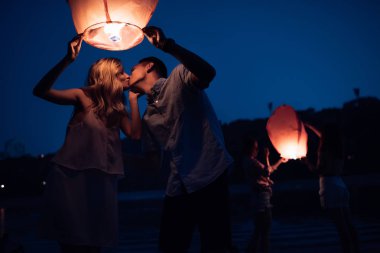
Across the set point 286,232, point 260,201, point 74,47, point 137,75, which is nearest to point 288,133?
point 260,201

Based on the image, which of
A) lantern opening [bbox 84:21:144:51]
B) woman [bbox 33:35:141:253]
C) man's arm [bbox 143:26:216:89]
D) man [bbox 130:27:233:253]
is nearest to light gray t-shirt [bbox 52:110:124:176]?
woman [bbox 33:35:141:253]

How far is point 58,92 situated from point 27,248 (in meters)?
7.07

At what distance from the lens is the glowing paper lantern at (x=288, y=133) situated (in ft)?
15.8

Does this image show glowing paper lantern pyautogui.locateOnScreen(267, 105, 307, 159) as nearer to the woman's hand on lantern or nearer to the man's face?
the man's face

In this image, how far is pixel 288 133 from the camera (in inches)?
191

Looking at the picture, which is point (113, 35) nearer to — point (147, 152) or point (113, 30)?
point (113, 30)

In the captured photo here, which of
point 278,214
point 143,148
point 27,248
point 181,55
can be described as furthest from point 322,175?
point 278,214

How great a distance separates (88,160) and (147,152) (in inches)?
16.9

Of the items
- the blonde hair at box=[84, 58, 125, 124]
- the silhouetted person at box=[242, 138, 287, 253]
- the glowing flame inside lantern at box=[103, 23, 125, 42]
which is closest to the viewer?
the glowing flame inside lantern at box=[103, 23, 125, 42]

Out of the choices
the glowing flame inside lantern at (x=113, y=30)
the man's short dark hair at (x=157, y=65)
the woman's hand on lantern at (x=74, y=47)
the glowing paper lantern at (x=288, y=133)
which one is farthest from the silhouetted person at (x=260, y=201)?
the woman's hand on lantern at (x=74, y=47)

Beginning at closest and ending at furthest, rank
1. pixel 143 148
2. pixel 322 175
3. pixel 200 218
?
1. pixel 200 218
2. pixel 143 148
3. pixel 322 175

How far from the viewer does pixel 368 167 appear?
4006cm

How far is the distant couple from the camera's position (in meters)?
2.32

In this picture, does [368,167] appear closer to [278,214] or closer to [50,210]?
[278,214]
